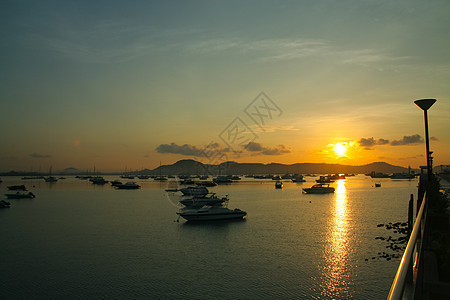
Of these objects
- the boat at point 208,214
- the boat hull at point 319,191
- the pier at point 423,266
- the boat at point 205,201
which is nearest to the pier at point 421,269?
the pier at point 423,266

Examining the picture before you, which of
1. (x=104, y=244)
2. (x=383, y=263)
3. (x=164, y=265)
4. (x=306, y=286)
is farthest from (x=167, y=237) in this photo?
(x=383, y=263)

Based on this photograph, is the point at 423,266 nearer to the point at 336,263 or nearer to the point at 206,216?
the point at 336,263

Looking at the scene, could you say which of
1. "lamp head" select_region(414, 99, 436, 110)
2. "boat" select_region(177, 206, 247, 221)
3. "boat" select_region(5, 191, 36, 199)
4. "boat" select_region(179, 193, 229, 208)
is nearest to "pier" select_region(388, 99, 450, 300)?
"lamp head" select_region(414, 99, 436, 110)

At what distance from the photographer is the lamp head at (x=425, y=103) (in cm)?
1904

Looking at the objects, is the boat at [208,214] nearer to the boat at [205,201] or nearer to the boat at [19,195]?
the boat at [205,201]

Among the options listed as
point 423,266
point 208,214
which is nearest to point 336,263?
point 423,266

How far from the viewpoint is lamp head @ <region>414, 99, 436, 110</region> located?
1904 cm

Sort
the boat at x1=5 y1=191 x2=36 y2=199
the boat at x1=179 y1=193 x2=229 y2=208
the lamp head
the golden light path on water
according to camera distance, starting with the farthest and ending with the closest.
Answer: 1. the boat at x1=5 y1=191 x2=36 y2=199
2. the boat at x1=179 y1=193 x2=229 y2=208
3. the golden light path on water
4. the lamp head

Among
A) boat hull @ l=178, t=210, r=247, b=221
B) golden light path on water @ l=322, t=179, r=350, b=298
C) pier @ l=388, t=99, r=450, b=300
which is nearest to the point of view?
pier @ l=388, t=99, r=450, b=300

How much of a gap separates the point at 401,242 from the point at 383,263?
28.4 ft

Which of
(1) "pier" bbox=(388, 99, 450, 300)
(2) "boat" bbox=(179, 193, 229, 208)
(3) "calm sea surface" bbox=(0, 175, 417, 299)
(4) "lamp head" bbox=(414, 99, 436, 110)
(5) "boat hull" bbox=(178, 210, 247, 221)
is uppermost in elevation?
(4) "lamp head" bbox=(414, 99, 436, 110)

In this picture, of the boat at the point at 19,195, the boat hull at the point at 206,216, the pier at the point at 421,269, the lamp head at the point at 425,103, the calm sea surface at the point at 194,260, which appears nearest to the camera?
the pier at the point at 421,269

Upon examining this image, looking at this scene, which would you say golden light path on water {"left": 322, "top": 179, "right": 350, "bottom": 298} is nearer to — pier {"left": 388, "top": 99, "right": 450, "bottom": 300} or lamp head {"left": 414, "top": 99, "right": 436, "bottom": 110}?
pier {"left": 388, "top": 99, "right": 450, "bottom": 300}

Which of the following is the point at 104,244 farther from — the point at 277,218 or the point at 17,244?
the point at 277,218
